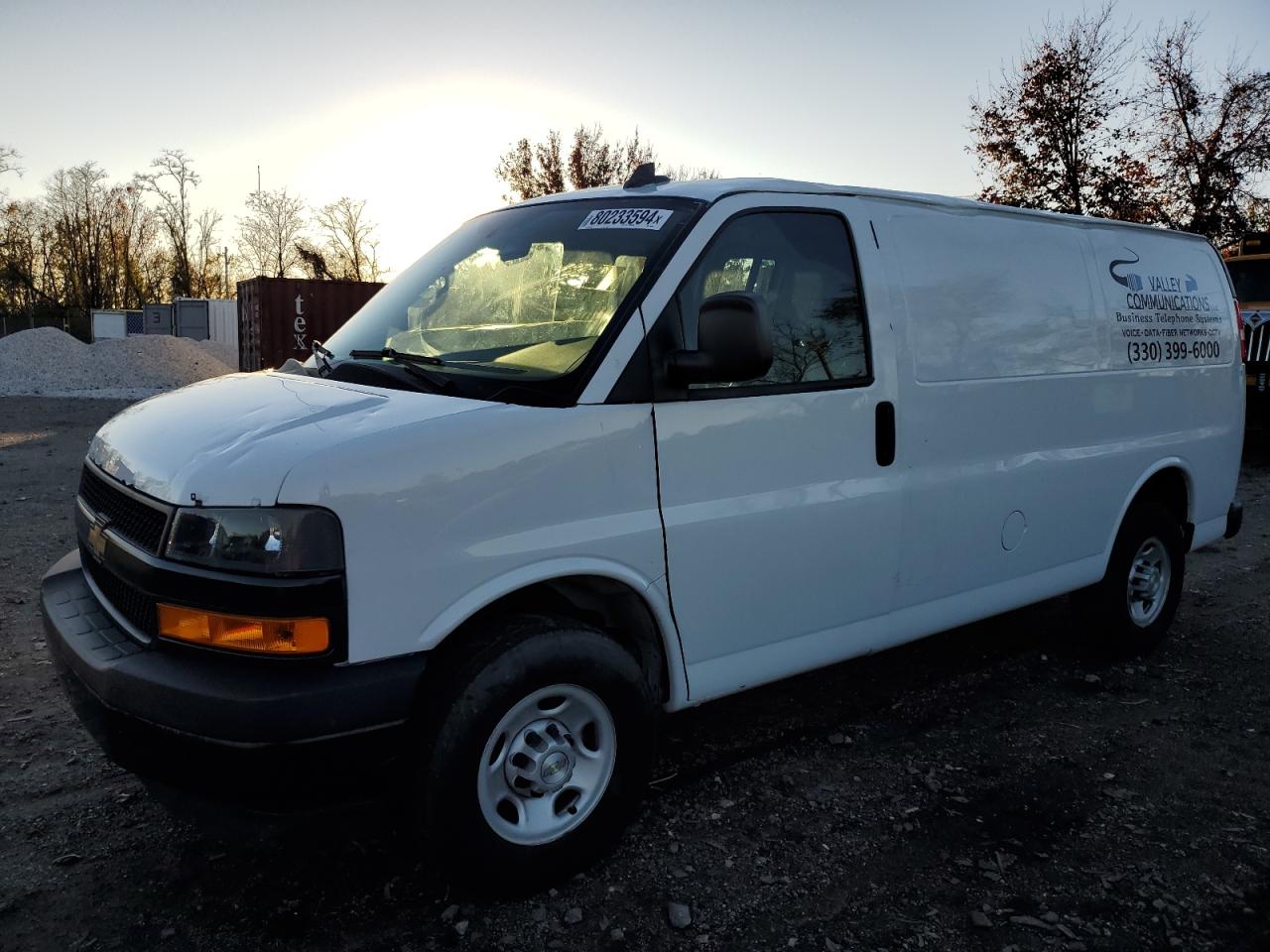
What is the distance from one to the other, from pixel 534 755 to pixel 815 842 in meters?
1.14

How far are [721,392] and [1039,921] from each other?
189 centimetres

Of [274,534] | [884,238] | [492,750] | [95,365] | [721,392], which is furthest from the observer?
[95,365]

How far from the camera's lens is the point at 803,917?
2.97m

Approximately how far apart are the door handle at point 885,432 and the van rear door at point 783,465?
0.01 m

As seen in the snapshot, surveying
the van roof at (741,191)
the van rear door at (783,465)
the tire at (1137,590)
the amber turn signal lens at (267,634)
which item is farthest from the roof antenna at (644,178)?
the tire at (1137,590)

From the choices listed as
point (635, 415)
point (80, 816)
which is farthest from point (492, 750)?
point (80, 816)

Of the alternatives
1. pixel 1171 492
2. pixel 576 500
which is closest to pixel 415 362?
pixel 576 500

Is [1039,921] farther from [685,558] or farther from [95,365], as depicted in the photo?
[95,365]

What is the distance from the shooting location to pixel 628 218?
3436mm

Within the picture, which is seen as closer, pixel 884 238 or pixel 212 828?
pixel 212 828

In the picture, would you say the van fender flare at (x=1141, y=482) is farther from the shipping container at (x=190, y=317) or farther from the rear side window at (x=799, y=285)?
the shipping container at (x=190, y=317)

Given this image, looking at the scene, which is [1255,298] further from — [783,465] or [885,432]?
[783,465]

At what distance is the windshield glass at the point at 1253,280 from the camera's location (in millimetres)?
13773

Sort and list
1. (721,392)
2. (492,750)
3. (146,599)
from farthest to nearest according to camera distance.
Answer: (721,392) → (492,750) → (146,599)
